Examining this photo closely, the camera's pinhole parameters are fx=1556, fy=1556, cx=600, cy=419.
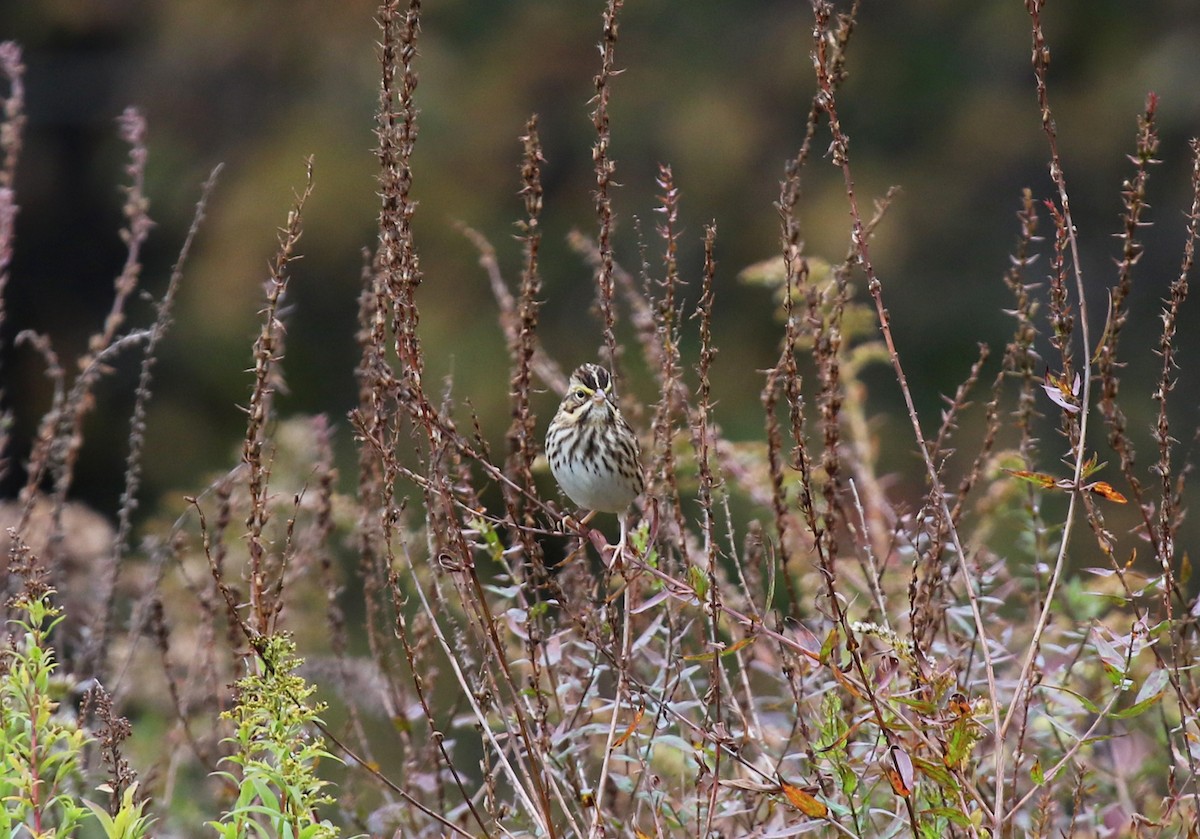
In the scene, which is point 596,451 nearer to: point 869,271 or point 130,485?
point 130,485

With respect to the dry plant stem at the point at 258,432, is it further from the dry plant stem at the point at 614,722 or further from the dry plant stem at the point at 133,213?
the dry plant stem at the point at 133,213

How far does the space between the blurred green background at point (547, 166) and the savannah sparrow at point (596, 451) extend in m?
5.26

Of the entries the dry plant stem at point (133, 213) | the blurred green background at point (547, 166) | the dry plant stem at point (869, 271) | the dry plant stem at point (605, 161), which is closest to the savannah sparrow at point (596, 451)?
the dry plant stem at point (133, 213)

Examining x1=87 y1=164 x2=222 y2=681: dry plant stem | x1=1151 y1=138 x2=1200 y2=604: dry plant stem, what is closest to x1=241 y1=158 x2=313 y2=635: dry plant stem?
x1=87 y1=164 x2=222 y2=681: dry plant stem

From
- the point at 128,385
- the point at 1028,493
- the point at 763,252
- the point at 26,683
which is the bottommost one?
the point at 128,385

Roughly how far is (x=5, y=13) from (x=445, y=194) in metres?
2.93

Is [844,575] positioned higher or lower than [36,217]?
higher

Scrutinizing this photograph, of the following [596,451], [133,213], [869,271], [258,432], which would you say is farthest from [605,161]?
[133,213]

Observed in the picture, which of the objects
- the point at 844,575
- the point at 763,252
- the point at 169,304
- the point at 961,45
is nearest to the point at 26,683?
the point at 169,304

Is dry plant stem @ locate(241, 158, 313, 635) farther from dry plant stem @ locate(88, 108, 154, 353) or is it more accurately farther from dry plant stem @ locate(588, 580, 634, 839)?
dry plant stem @ locate(88, 108, 154, 353)

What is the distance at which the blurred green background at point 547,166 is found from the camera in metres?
8.71

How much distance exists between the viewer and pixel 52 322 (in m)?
9.33

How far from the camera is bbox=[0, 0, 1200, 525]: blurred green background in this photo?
343 inches

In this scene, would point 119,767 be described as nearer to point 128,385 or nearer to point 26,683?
point 26,683
